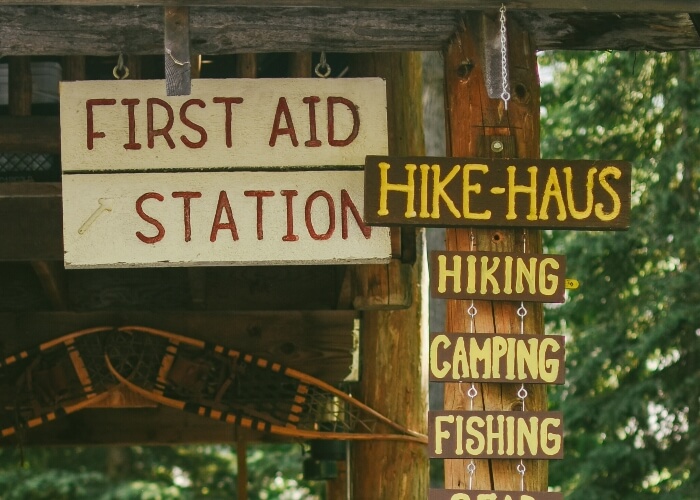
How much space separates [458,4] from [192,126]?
1.00m

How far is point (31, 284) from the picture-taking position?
670cm

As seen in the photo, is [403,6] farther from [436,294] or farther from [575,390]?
[575,390]

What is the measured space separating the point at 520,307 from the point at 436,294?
1.04ft

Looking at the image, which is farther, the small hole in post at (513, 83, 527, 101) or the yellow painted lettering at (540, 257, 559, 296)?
the small hole in post at (513, 83, 527, 101)

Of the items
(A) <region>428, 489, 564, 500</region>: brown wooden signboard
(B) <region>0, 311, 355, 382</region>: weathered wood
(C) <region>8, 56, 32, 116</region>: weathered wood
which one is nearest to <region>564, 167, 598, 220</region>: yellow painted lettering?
(A) <region>428, 489, 564, 500</region>: brown wooden signboard

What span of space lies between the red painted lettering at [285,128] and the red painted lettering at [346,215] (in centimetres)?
26

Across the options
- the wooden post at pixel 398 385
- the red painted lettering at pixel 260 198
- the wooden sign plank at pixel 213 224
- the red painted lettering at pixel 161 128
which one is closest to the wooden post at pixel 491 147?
the wooden sign plank at pixel 213 224

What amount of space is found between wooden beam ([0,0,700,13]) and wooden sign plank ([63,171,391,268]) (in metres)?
0.61

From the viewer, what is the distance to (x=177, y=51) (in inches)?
165

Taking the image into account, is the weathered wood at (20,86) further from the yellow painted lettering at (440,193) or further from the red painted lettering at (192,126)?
the yellow painted lettering at (440,193)

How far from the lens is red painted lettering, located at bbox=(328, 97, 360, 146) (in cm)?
450

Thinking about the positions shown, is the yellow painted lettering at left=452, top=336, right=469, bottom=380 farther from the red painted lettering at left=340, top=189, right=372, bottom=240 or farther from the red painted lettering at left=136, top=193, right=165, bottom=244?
the red painted lettering at left=136, top=193, right=165, bottom=244

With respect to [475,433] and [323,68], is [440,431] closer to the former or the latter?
[475,433]

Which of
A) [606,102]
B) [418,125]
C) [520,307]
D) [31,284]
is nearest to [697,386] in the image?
[606,102]
